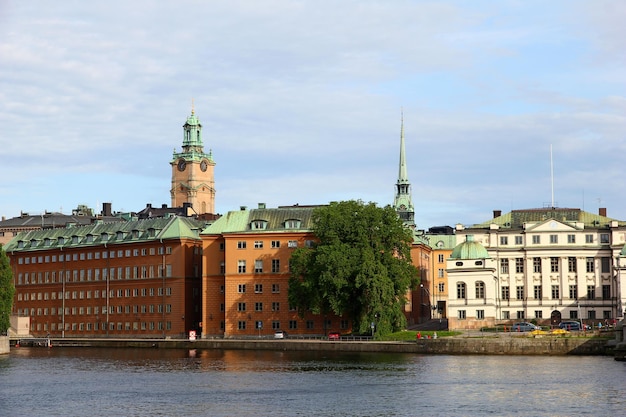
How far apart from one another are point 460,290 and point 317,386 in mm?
62023

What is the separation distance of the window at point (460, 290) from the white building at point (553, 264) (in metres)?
3.48

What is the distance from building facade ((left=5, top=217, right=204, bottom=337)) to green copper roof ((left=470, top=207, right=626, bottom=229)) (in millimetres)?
42459

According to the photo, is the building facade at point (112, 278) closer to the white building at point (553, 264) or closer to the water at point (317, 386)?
the white building at point (553, 264)

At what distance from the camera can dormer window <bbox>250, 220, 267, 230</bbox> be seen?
15289cm

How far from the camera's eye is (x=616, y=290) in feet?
487

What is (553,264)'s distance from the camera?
153625mm

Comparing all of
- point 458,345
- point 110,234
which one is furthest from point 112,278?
point 458,345

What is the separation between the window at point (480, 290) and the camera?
145m

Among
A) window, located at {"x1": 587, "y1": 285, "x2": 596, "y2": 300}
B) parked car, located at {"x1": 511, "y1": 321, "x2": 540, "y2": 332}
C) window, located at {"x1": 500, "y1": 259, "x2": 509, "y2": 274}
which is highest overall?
window, located at {"x1": 500, "y1": 259, "x2": 509, "y2": 274}

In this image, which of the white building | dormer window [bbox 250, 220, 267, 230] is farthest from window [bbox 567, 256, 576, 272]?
dormer window [bbox 250, 220, 267, 230]

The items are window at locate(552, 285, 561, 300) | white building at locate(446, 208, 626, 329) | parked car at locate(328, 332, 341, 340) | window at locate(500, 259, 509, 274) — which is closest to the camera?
parked car at locate(328, 332, 341, 340)

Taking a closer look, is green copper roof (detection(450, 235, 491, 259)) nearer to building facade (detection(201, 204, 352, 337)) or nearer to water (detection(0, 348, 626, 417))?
building facade (detection(201, 204, 352, 337))

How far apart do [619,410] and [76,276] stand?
119369mm

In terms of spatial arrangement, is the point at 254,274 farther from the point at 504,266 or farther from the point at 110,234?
the point at 504,266
